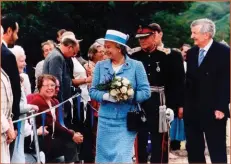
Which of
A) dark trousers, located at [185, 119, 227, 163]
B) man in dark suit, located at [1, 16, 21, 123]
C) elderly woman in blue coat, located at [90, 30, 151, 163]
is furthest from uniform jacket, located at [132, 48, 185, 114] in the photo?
man in dark suit, located at [1, 16, 21, 123]

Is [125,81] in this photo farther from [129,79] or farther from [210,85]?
[210,85]

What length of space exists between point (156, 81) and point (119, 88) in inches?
71.3

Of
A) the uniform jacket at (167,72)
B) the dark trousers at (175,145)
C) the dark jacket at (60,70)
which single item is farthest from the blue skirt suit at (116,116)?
the dark trousers at (175,145)

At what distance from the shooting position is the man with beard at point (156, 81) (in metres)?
8.89

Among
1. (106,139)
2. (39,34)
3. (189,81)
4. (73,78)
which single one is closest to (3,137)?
(106,139)

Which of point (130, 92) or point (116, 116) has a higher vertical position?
point (130, 92)

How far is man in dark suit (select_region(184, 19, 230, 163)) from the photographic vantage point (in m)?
8.09

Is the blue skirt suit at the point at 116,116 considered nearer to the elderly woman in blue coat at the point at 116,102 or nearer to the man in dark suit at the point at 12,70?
the elderly woman in blue coat at the point at 116,102

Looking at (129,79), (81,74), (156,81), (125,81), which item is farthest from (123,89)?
(81,74)

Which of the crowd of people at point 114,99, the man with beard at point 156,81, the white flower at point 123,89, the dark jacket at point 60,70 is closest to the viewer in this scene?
the white flower at point 123,89

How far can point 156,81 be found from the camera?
8.88 metres

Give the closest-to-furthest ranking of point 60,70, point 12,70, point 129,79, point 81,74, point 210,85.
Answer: point 12,70
point 129,79
point 210,85
point 60,70
point 81,74

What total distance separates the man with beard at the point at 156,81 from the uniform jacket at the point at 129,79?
1.44m

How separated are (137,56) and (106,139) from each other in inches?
76.2
